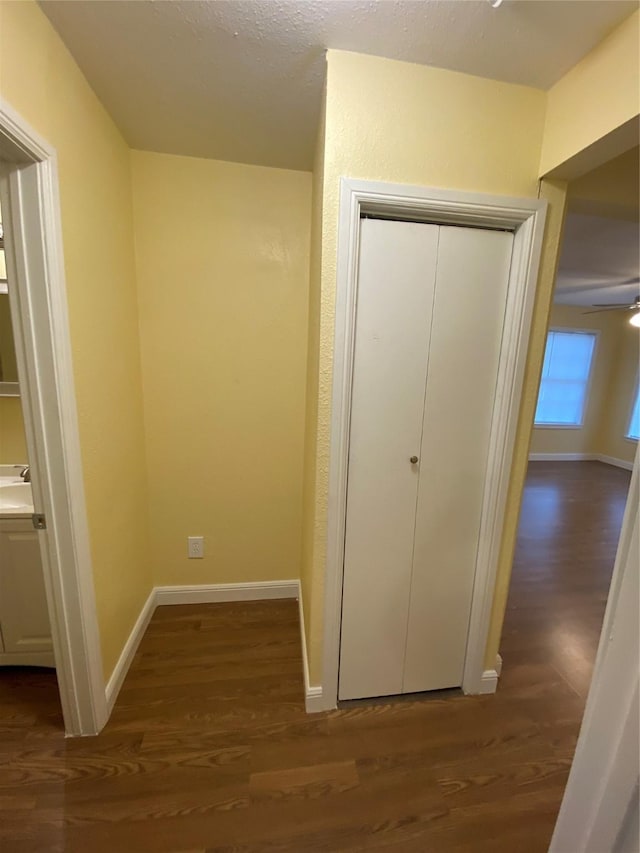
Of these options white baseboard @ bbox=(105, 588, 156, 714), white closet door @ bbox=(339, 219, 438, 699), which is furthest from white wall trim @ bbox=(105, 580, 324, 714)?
white closet door @ bbox=(339, 219, 438, 699)

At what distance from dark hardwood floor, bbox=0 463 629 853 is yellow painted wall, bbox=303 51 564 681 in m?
1.25

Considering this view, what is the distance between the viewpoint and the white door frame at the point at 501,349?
1201 mm

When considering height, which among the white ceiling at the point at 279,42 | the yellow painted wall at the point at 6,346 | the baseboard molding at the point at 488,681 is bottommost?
the baseboard molding at the point at 488,681

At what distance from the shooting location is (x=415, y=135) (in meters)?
1.19

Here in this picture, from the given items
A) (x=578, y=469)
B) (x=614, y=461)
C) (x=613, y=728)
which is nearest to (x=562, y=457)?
(x=578, y=469)

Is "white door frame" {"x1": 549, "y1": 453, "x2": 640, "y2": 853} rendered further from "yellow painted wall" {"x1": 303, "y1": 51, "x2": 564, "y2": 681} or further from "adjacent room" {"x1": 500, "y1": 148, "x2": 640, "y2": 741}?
"adjacent room" {"x1": 500, "y1": 148, "x2": 640, "y2": 741}

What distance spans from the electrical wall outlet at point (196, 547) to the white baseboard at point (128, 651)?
0.33 metres

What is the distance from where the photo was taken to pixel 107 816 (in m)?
1.16

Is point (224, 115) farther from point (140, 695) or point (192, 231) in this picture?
point (140, 695)

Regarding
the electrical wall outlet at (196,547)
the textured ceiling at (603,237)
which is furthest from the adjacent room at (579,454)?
the electrical wall outlet at (196,547)

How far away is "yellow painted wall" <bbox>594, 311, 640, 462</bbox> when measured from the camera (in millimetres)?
5727

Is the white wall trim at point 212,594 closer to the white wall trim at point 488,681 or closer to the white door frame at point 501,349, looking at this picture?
the white door frame at point 501,349

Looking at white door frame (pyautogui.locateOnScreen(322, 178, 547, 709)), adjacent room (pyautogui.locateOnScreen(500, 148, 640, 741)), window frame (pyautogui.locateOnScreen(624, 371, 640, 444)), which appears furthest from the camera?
window frame (pyautogui.locateOnScreen(624, 371, 640, 444))

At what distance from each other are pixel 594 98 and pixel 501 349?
0.79m
